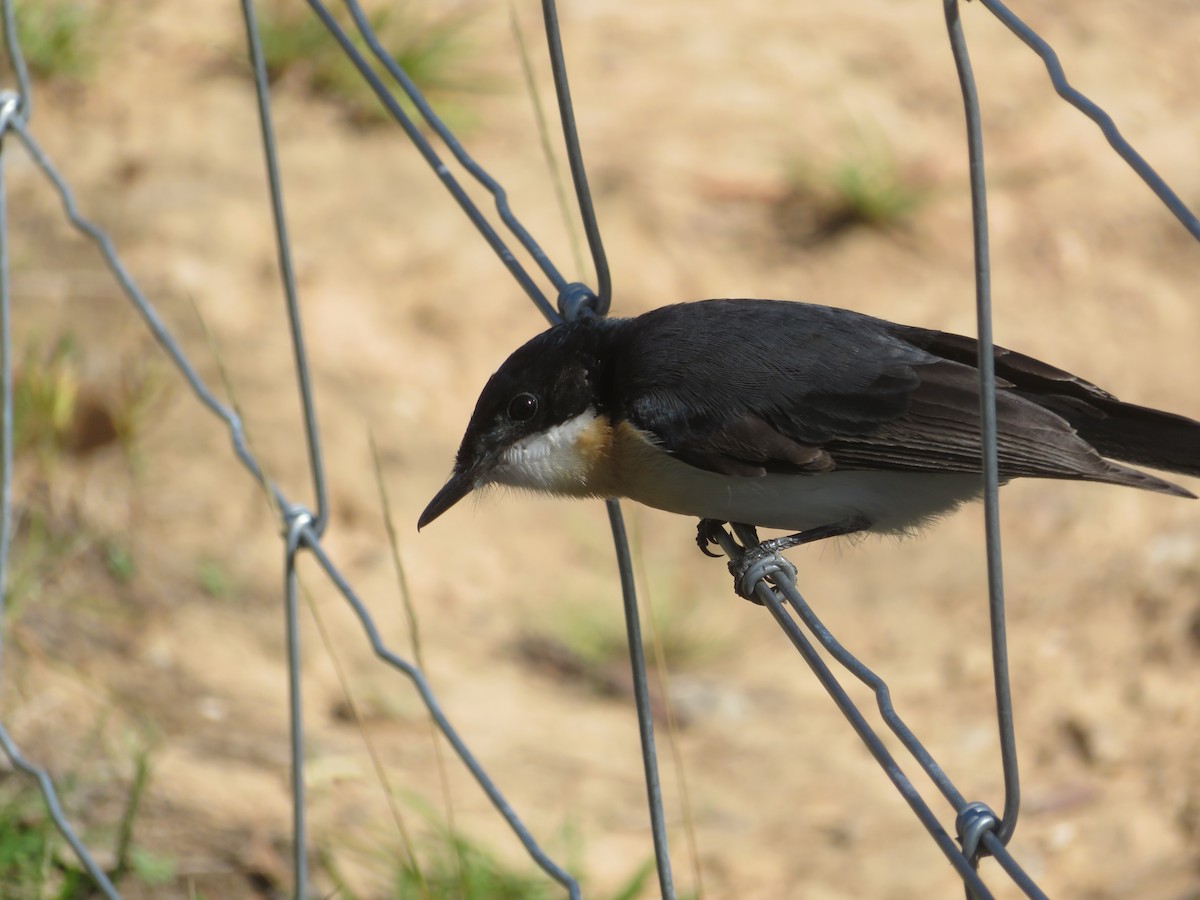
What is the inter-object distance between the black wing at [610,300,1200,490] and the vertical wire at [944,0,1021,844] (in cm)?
120

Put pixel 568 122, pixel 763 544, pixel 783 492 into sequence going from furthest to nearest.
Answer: pixel 783 492 → pixel 763 544 → pixel 568 122

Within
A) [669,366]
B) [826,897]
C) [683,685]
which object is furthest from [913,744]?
[683,685]

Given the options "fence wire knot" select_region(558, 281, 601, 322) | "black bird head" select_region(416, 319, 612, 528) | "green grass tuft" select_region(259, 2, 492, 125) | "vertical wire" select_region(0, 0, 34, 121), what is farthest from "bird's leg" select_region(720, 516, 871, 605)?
"green grass tuft" select_region(259, 2, 492, 125)

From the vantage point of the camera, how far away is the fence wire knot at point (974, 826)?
1.54m

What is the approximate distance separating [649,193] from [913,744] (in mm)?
5349

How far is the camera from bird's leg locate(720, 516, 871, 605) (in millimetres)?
2426

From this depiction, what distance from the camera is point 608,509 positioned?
2305 millimetres

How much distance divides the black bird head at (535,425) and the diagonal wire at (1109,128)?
1.47 metres

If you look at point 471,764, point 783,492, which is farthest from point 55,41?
point 471,764

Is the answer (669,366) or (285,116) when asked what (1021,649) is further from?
(285,116)

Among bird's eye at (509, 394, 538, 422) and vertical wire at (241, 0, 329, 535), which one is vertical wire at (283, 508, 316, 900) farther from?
bird's eye at (509, 394, 538, 422)

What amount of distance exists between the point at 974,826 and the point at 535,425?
1.52 meters

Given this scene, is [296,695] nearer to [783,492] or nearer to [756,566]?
[756,566]

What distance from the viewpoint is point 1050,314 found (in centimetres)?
652
